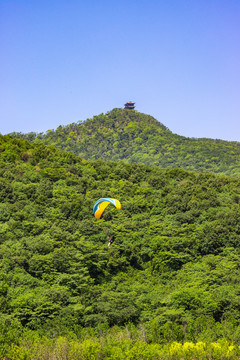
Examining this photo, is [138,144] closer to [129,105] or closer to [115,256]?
[129,105]

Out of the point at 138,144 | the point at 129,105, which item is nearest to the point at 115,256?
the point at 138,144

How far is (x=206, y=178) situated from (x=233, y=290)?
2412 centimetres

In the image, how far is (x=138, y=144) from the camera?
114 meters

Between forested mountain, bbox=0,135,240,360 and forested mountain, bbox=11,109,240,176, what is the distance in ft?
156

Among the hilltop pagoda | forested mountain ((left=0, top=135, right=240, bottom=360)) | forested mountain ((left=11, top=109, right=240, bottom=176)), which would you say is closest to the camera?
forested mountain ((left=0, top=135, right=240, bottom=360))

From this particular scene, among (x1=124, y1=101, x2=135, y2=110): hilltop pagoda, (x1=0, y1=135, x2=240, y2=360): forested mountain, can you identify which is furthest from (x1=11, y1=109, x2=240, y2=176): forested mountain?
(x1=0, y1=135, x2=240, y2=360): forested mountain

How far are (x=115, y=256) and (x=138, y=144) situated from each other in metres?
82.4

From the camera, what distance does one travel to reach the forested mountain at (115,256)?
24797 millimetres

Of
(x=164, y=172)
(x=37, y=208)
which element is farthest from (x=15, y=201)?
(x=164, y=172)

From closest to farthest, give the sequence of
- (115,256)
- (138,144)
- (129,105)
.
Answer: (115,256) → (138,144) → (129,105)

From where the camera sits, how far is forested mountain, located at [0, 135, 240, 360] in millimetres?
24797

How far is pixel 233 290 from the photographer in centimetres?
2756

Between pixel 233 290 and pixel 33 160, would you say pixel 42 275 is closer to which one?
pixel 233 290

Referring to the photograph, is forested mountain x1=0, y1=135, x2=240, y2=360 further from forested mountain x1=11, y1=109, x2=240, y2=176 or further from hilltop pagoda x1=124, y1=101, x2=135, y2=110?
hilltop pagoda x1=124, y1=101, x2=135, y2=110
